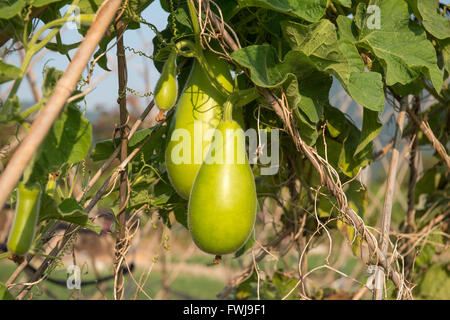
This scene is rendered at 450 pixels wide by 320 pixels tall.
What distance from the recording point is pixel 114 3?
1.59ft

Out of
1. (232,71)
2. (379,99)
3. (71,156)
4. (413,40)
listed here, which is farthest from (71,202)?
(413,40)

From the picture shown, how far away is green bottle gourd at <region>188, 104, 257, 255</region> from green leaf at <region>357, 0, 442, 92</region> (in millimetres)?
272

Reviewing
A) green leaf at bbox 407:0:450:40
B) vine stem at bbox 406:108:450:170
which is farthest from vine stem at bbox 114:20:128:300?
vine stem at bbox 406:108:450:170

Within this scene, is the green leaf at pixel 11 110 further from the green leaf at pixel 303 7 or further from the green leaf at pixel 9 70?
the green leaf at pixel 303 7

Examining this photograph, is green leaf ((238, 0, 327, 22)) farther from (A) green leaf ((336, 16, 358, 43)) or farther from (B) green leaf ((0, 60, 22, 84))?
(B) green leaf ((0, 60, 22, 84))

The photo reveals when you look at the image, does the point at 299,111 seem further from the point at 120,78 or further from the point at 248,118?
the point at 120,78

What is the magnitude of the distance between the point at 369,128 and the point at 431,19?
8.3 inches

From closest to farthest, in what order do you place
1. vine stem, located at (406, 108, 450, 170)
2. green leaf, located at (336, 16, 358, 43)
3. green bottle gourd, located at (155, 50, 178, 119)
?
1. green bottle gourd, located at (155, 50, 178, 119)
2. green leaf, located at (336, 16, 358, 43)
3. vine stem, located at (406, 108, 450, 170)

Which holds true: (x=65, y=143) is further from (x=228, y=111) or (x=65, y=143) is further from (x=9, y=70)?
(x=228, y=111)

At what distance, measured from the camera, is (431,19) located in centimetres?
81

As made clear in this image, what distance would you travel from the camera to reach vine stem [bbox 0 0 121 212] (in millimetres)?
424

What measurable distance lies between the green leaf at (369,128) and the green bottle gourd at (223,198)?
0.90ft

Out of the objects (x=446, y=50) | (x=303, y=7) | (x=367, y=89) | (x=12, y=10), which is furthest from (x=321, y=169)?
(x=12, y=10)

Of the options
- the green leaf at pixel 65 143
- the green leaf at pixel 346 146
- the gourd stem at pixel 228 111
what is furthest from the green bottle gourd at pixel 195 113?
the green leaf at pixel 346 146
